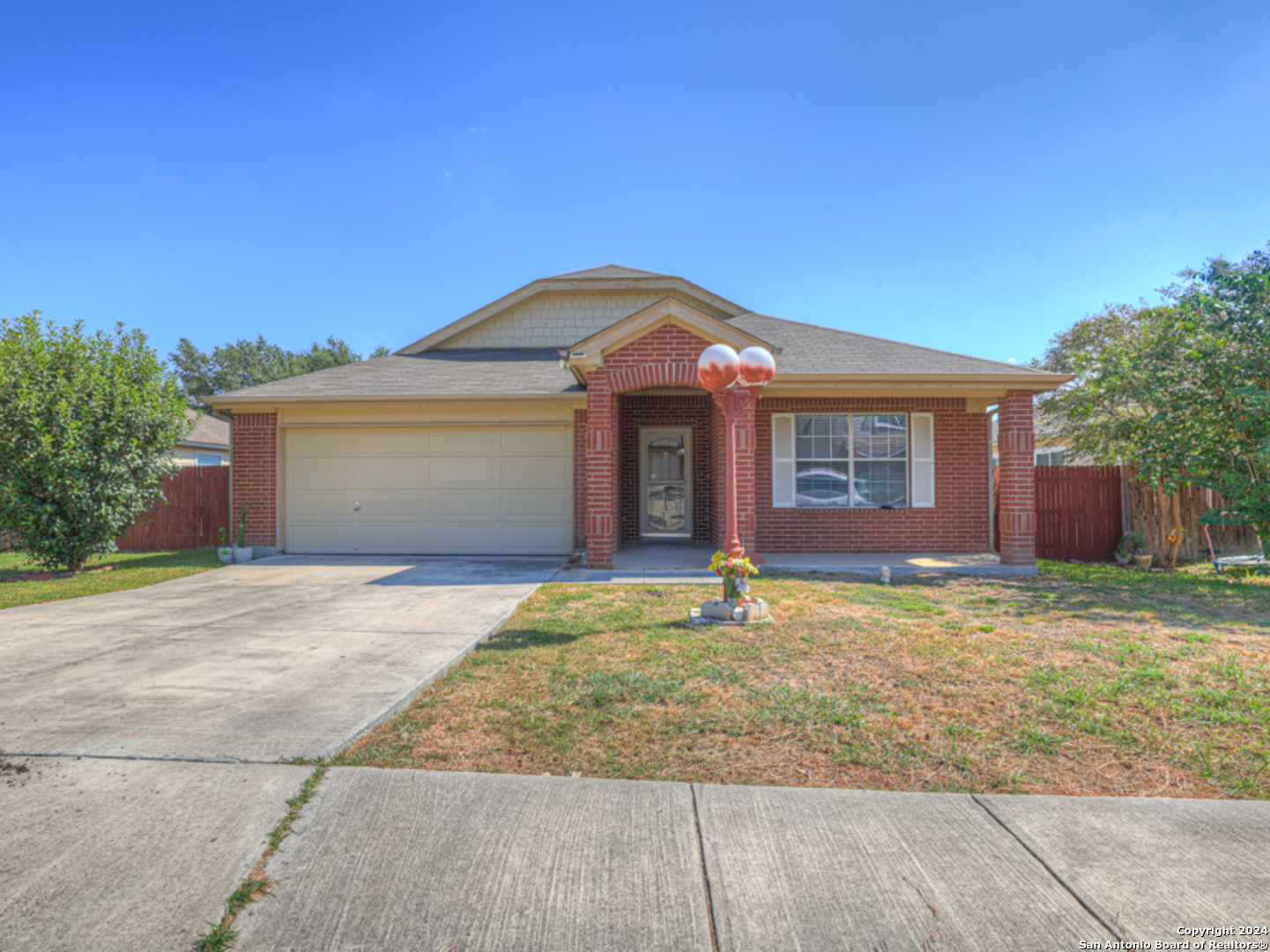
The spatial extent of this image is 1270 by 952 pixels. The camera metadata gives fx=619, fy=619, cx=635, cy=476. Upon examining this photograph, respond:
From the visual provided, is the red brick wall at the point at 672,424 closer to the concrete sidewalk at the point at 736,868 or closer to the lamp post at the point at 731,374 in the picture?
the lamp post at the point at 731,374

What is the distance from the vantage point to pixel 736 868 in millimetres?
2271

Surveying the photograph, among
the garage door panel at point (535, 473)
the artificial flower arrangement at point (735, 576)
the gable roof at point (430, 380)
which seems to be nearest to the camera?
the artificial flower arrangement at point (735, 576)

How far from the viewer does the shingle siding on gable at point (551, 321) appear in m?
14.6

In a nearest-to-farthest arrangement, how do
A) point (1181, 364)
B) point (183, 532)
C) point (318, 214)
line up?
point (1181, 364) → point (183, 532) → point (318, 214)

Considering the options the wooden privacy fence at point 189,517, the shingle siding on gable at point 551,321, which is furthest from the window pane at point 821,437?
the wooden privacy fence at point 189,517

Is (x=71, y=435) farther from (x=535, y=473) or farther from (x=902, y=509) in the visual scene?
(x=902, y=509)

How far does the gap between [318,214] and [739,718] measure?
67.6 ft

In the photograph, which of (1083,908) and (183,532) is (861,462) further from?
(183,532)

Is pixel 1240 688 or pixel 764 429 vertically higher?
pixel 764 429

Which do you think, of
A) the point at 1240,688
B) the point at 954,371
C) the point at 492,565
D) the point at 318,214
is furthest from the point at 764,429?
the point at 318,214

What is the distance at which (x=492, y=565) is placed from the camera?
10.1 m

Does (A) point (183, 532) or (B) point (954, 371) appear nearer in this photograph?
(B) point (954, 371)

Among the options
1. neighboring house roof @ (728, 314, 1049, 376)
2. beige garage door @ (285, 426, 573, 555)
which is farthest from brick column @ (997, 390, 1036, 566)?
beige garage door @ (285, 426, 573, 555)

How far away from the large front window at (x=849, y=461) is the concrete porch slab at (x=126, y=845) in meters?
9.63
